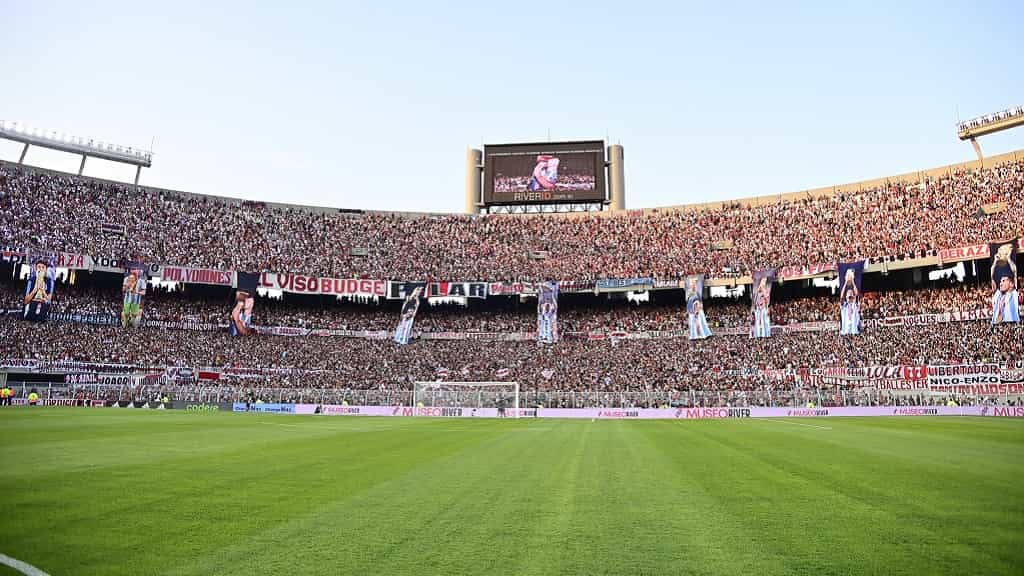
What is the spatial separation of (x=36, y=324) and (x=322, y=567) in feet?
174

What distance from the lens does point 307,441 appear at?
17.7m

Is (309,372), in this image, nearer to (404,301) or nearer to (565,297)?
(404,301)

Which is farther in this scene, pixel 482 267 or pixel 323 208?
pixel 323 208

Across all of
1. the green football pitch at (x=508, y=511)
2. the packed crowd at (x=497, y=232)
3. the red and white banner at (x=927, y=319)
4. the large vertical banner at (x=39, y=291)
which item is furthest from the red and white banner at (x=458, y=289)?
the green football pitch at (x=508, y=511)

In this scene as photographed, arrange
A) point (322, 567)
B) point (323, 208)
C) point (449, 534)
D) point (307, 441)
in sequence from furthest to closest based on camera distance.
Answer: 1. point (323, 208)
2. point (307, 441)
3. point (449, 534)
4. point (322, 567)

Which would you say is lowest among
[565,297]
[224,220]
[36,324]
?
[36,324]

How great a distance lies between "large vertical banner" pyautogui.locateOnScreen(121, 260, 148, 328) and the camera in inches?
2007

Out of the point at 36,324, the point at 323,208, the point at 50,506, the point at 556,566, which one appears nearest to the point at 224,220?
the point at 323,208

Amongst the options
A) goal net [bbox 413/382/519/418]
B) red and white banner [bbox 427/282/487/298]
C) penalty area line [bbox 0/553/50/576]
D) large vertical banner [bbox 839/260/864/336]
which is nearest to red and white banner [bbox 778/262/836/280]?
large vertical banner [bbox 839/260/864/336]

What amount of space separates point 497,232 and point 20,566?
60494mm

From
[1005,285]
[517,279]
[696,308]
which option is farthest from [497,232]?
[1005,285]

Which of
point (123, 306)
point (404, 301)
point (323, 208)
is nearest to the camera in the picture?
point (123, 306)

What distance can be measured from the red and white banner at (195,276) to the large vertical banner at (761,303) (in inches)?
1652

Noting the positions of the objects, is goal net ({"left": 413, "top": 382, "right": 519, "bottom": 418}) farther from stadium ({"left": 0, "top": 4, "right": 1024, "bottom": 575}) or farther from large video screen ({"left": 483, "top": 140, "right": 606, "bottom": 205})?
large video screen ({"left": 483, "top": 140, "right": 606, "bottom": 205})
